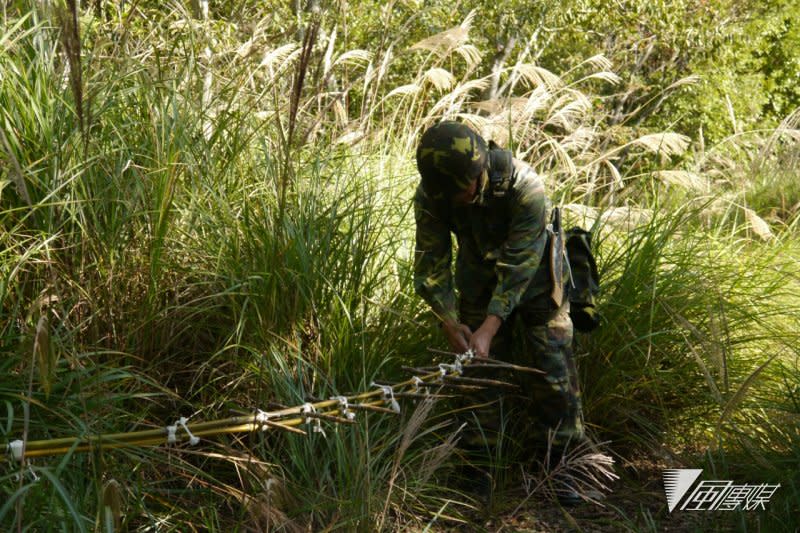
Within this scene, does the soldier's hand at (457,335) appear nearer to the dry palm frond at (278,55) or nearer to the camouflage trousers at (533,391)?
the camouflage trousers at (533,391)

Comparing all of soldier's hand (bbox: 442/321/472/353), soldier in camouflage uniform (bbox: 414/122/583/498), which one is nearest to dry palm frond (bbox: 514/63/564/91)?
soldier in camouflage uniform (bbox: 414/122/583/498)

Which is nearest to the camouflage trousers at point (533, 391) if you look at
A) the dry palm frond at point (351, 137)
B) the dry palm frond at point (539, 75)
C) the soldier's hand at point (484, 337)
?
the soldier's hand at point (484, 337)

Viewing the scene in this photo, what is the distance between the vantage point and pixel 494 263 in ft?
12.0

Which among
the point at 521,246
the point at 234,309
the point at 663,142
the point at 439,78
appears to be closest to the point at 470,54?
the point at 439,78

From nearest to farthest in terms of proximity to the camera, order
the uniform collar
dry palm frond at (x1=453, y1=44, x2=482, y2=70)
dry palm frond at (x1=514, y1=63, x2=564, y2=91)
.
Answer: the uniform collar
dry palm frond at (x1=514, y1=63, x2=564, y2=91)
dry palm frond at (x1=453, y1=44, x2=482, y2=70)

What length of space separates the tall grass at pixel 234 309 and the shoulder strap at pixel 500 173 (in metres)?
0.58

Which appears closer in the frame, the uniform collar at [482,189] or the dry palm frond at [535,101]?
the uniform collar at [482,189]

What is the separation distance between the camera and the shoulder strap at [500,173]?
343cm

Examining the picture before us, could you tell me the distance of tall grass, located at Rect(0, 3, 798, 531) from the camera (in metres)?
2.80

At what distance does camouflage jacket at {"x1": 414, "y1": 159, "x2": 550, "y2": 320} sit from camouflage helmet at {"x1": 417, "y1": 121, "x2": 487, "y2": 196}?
0.46 feet

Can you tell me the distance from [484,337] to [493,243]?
0.54 metres

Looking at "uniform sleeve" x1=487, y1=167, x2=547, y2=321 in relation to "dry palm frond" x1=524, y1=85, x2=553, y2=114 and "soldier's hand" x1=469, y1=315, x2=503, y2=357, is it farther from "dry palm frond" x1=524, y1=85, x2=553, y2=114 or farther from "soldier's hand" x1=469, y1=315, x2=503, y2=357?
"dry palm frond" x1=524, y1=85, x2=553, y2=114

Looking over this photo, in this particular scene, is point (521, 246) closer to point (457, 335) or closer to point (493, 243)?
point (493, 243)

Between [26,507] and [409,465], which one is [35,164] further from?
[409,465]
